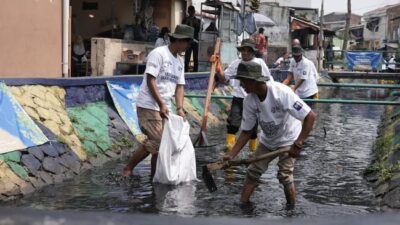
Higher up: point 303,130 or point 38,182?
point 303,130

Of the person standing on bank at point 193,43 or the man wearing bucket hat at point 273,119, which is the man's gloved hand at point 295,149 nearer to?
the man wearing bucket hat at point 273,119

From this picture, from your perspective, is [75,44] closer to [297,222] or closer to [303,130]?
[303,130]

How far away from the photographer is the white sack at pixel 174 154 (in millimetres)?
6516

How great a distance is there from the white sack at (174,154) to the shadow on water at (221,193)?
13cm

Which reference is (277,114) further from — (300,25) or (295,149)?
(300,25)

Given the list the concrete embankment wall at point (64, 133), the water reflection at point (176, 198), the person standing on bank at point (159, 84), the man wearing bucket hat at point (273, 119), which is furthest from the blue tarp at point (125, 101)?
the man wearing bucket hat at point (273, 119)

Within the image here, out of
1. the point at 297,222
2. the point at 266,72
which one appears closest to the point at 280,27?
the point at 266,72

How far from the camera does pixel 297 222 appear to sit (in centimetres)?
182

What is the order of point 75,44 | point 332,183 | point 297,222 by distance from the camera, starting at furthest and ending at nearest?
point 75,44 → point 332,183 → point 297,222

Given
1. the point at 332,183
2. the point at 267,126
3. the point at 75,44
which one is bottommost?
the point at 332,183

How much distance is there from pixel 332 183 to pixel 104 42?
325 inches

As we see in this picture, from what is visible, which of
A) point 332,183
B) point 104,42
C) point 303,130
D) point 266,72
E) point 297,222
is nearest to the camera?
point 297,222

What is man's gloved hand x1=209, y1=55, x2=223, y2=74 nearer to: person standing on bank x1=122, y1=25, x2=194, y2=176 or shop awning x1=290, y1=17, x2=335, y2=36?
person standing on bank x1=122, y1=25, x2=194, y2=176

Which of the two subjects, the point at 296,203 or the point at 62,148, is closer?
the point at 296,203
